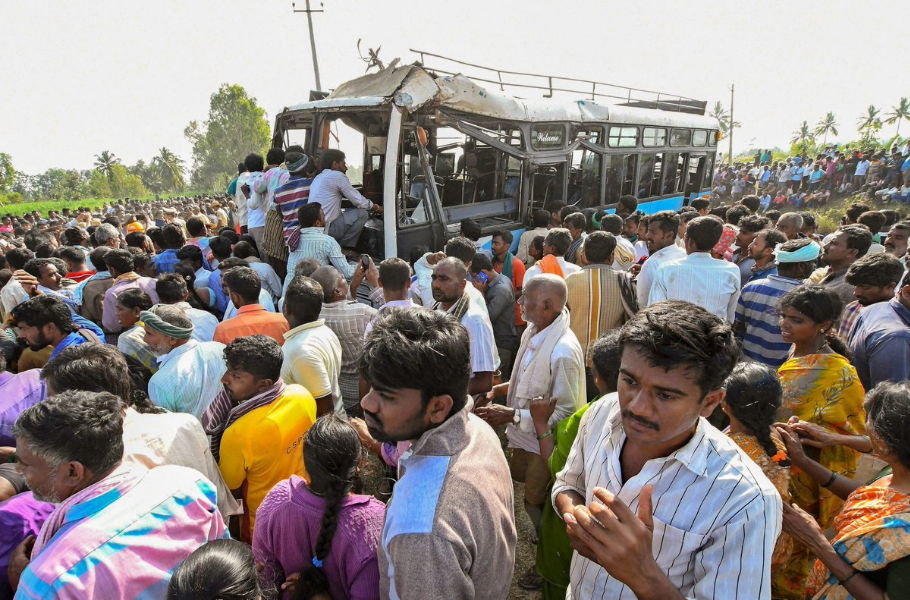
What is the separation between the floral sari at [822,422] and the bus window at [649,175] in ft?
24.0

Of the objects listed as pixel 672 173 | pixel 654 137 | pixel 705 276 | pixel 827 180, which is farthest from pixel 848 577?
pixel 827 180

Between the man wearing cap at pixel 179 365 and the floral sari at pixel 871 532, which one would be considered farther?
the man wearing cap at pixel 179 365

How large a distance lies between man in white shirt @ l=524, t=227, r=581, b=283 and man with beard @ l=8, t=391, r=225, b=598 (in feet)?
11.5

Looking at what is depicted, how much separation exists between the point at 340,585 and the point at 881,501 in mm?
1804

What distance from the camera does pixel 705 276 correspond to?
12.4ft

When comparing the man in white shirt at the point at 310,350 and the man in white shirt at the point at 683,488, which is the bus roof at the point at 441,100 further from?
the man in white shirt at the point at 683,488

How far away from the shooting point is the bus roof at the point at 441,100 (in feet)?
18.0

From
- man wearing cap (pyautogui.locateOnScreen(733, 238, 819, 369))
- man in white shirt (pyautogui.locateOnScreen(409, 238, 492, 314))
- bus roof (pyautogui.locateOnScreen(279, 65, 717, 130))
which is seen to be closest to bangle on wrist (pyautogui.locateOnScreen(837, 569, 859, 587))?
man wearing cap (pyautogui.locateOnScreen(733, 238, 819, 369))

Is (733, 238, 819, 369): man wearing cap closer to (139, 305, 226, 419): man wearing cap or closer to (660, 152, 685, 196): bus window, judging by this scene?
(139, 305, 226, 419): man wearing cap

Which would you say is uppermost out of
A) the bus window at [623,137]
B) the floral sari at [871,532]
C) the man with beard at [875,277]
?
the bus window at [623,137]

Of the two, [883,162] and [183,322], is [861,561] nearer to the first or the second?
[183,322]

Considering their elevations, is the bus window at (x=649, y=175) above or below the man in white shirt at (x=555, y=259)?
above

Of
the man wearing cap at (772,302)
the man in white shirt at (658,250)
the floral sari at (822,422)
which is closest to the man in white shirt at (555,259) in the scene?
the man in white shirt at (658,250)

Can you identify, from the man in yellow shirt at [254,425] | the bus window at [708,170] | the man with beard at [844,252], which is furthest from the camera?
the bus window at [708,170]
